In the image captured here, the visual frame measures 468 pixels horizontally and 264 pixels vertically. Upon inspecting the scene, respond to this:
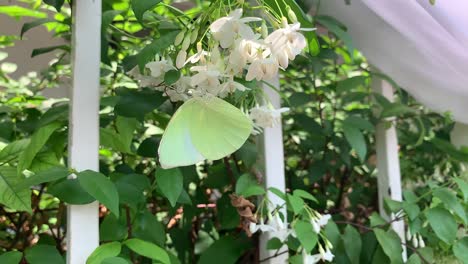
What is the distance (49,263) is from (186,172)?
328 millimetres

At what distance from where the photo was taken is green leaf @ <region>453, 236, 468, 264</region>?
39.5 inches

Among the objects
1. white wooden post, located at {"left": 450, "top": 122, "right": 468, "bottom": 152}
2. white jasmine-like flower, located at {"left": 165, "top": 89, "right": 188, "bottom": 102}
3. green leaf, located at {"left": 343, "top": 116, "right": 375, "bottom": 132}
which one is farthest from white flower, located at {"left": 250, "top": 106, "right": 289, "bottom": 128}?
white wooden post, located at {"left": 450, "top": 122, "right": 468, "bottom": 152}

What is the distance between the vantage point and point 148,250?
2.45 feet

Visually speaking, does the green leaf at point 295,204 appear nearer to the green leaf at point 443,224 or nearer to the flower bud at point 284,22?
the green leaf at point 443,224

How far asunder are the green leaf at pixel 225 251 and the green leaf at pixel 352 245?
198 mm

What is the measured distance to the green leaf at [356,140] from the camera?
3.64 feet

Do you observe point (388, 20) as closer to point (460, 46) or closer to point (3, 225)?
point (460, 46)

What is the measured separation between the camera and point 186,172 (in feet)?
3.29

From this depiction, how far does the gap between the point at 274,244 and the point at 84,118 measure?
1.38ft

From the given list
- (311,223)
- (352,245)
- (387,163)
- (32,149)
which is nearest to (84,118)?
(32,149)

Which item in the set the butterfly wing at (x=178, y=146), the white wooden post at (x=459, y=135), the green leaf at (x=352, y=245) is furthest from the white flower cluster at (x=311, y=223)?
the white wooden post at (x=459, y=135)

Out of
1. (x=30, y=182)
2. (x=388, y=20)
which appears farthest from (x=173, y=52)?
(x=388, y=20)

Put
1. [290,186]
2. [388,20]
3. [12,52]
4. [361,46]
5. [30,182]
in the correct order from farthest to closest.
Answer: [12,52] < [290,186] < [361,46] < [388,20] < [30,182]

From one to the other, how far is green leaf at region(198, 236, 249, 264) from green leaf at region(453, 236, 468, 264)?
409 mm
